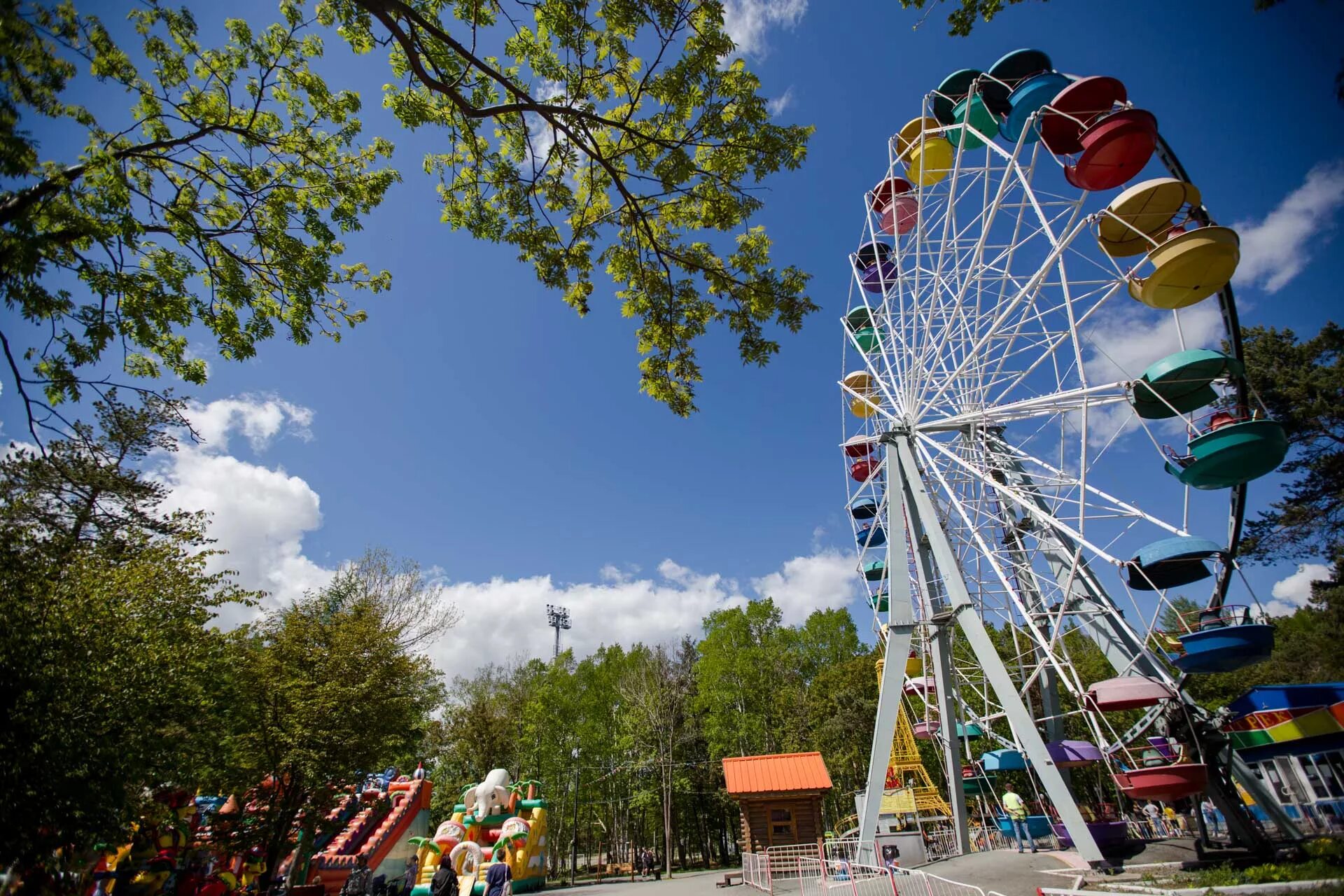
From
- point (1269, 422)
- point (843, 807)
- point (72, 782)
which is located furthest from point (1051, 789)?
point (843, 807)

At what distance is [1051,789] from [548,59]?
13222mm

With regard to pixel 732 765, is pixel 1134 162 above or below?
above

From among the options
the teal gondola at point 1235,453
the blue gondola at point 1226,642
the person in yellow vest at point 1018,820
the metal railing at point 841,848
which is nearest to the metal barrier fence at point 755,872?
the metal railing at point 841,848

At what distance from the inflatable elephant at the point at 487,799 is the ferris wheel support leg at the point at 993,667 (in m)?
16.9

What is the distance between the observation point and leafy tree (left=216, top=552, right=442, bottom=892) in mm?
13742

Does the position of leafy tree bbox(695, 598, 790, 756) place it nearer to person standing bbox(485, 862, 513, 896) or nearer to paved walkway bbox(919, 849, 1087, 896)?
paved walkway bbox(919, 849, 1087, 896)

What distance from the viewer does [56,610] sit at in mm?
8008

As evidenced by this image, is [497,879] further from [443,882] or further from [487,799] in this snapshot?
[487,799]

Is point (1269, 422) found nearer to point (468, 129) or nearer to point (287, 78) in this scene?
point (468, 129)

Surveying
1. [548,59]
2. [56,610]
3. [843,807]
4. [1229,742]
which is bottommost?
[843,807]

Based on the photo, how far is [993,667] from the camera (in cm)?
1086

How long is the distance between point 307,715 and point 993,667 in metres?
16.3

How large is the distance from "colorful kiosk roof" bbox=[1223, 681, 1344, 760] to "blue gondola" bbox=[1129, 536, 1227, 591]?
13.3 ft

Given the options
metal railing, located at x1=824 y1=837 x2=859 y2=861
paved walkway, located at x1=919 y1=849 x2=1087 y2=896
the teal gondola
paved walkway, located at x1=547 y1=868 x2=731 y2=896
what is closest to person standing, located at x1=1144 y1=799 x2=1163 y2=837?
metal railing, located at x1=824 y1=837 x2=859 y2=861
